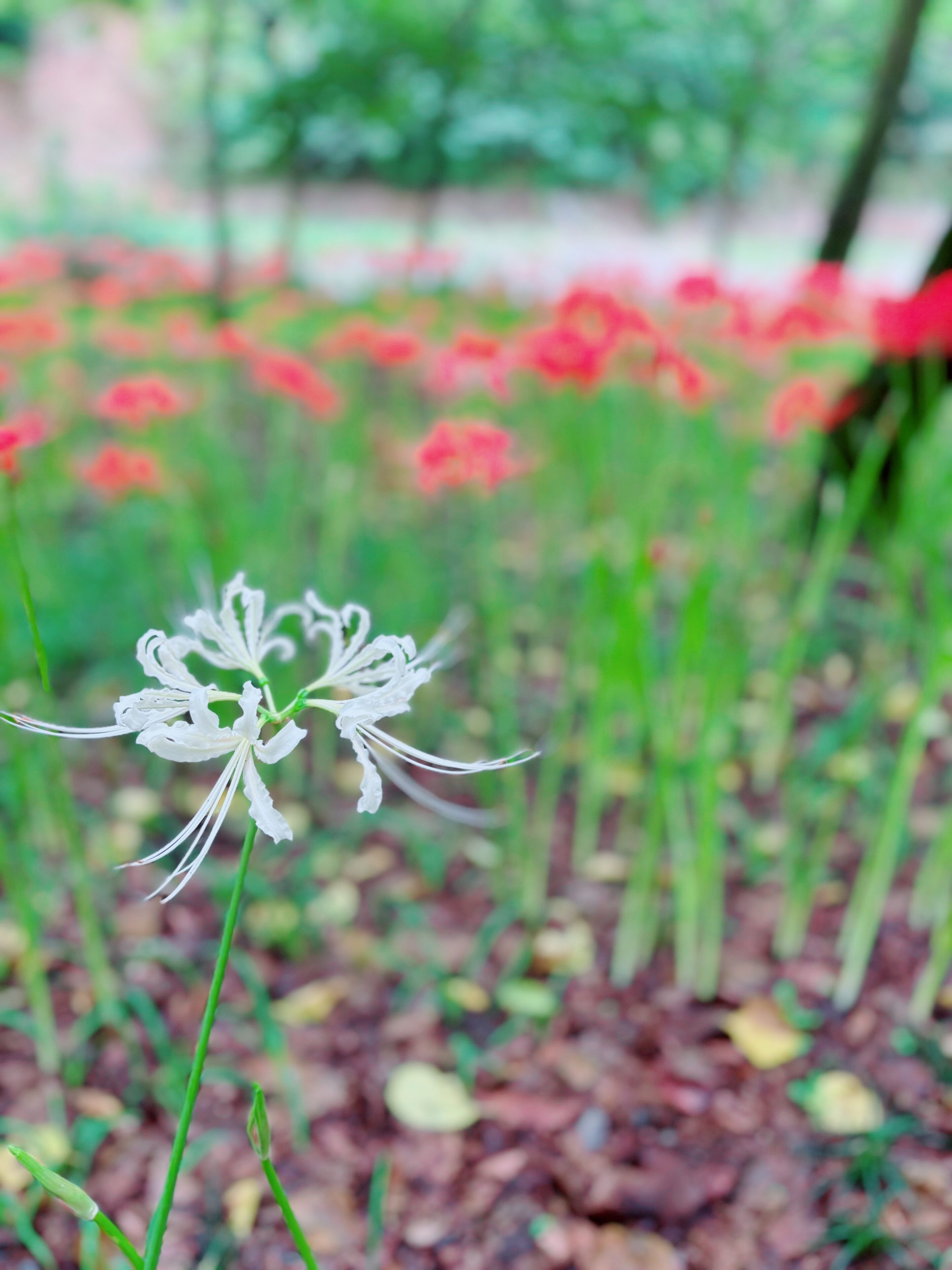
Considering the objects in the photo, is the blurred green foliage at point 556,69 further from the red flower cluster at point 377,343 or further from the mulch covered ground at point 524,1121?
the mulch covered ground at point 524,1121

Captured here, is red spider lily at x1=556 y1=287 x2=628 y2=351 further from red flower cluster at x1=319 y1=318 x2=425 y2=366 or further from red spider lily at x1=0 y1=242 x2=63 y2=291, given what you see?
red spider lily at x1=0 y1=242 x2=63 y2=291

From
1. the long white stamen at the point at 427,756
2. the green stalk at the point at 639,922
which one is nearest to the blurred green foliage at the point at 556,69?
the green stalk at the point at 639,922

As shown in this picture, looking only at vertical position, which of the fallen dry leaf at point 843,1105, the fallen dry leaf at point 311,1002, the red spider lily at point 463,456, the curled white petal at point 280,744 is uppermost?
the curled white petal at point 280,744

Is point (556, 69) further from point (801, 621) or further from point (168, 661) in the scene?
point (168, 661)

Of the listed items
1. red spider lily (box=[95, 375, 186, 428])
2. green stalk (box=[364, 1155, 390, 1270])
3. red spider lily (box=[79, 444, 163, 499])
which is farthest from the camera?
red spider lily (box=[79, 444, 163, 499])

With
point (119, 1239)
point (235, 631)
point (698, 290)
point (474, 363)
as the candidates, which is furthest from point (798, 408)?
point (119, 1239)

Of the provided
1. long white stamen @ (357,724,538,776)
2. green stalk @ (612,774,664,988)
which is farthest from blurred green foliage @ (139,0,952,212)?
long white stamen @ (357,724,538,776)
